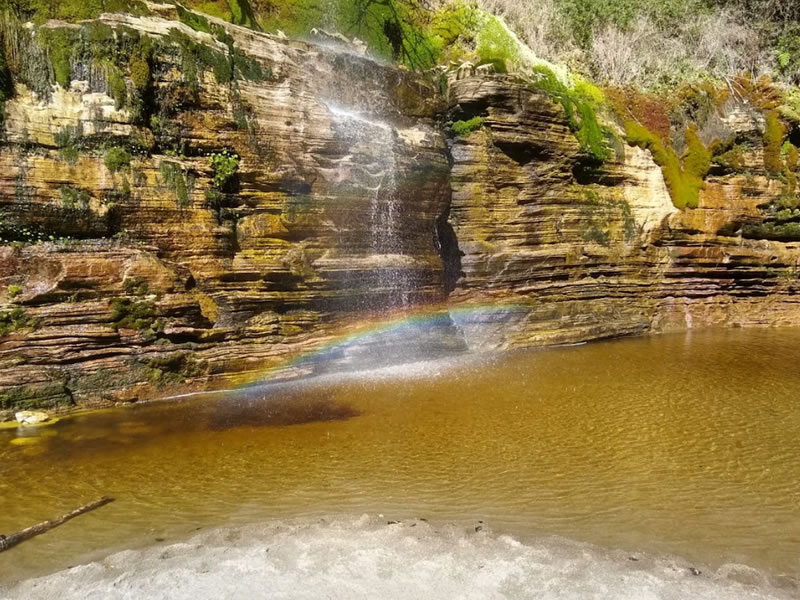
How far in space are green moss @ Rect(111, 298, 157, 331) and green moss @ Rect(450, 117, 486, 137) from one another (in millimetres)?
7461

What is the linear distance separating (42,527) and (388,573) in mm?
3103

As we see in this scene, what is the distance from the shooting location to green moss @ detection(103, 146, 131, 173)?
9.00m

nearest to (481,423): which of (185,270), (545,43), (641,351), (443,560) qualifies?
(443,560)

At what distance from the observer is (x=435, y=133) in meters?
12.3

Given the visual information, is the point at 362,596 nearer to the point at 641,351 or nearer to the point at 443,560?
the point at 443,560

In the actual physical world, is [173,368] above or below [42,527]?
above

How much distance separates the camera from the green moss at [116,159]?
29.5 feet

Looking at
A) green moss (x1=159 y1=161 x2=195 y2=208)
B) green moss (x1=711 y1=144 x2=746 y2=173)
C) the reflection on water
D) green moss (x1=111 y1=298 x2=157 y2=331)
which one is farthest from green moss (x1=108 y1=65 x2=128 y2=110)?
green moss (x1=711 y1=144 x2=746 y2=173)

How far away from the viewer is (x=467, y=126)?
1279 centimetres

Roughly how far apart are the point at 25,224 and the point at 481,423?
7237 millimetres

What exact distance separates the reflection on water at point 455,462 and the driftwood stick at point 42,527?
3.7 inches

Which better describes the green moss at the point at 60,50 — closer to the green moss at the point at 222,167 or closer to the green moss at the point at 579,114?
the green moss at the point at 222,167

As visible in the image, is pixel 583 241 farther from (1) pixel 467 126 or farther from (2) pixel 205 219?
(2) pixel 205 219

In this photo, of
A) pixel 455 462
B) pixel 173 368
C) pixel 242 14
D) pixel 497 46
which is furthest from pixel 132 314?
pixel 497 46
